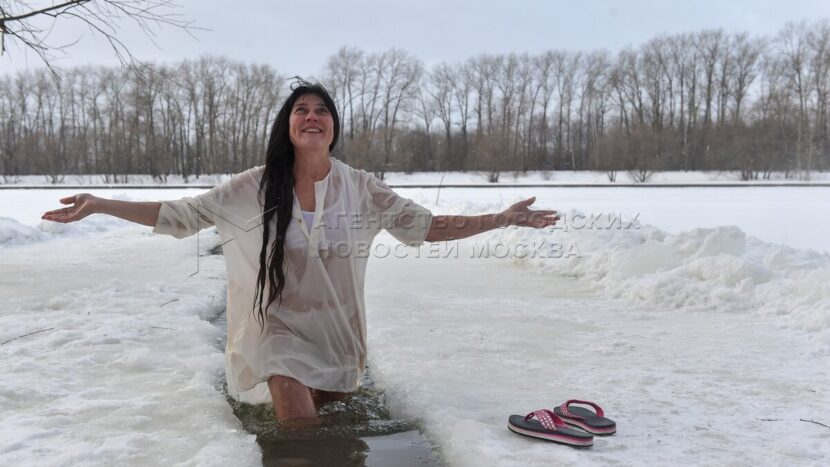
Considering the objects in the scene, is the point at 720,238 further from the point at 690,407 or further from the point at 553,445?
the point at 553,445

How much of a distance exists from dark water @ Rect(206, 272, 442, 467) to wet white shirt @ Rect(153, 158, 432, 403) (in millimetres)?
131

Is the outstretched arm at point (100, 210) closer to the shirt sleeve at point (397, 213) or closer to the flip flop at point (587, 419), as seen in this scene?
the shirt sleeve at point (397, 213)

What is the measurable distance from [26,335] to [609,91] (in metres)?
52.2

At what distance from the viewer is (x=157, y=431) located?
2.76m

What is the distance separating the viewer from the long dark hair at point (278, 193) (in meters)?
2.92

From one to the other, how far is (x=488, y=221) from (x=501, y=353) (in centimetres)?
123

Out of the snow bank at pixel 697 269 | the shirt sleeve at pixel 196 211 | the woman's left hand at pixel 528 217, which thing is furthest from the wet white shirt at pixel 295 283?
the snow bank at pixel 697 269

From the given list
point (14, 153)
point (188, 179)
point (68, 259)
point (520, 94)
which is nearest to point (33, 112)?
point (14, 153)

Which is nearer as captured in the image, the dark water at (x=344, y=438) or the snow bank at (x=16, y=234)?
the dark water at (x=344, y=438)

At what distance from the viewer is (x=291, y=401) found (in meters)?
2.89

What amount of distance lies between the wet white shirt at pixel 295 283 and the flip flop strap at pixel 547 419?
0.92 meters

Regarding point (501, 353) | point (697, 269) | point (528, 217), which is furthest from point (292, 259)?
point (697, 269)

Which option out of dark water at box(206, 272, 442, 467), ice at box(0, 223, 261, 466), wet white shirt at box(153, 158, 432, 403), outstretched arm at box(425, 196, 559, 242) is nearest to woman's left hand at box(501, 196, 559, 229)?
outstretched arm at box(425, 196, 559, 242)

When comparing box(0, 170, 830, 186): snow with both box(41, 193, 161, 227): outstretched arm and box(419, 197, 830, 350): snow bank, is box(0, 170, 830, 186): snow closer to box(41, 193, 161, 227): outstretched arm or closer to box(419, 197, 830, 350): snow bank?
box(419, 197, 830, 350): snow bank
